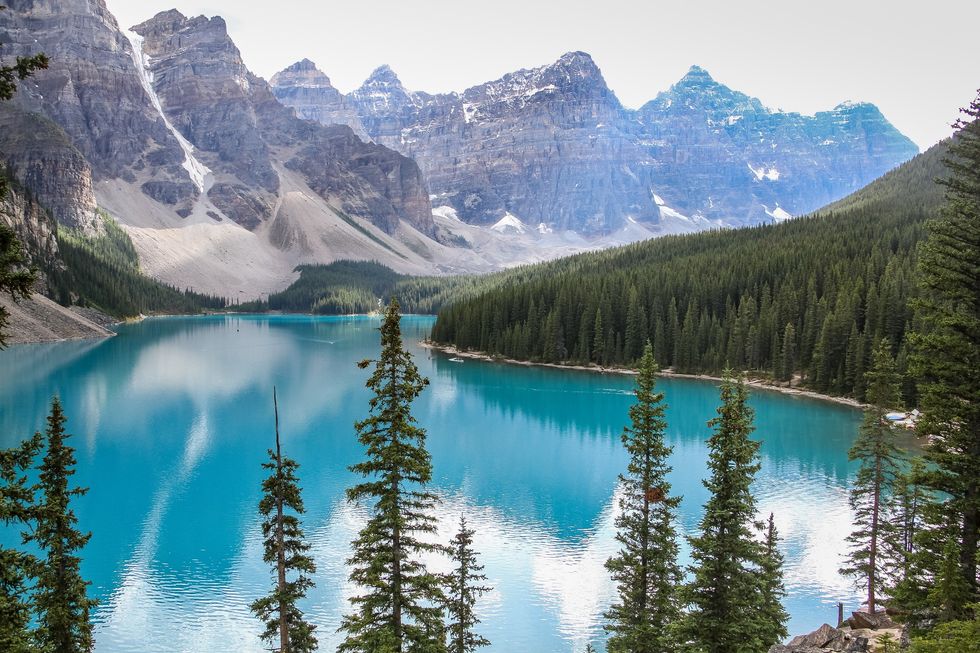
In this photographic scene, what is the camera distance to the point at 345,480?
49.2 m

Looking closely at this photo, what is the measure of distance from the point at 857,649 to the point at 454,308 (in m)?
126

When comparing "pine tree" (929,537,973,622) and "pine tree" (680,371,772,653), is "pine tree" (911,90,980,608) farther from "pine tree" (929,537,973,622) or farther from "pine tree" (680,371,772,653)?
"pine tree" (680,371,772,653)

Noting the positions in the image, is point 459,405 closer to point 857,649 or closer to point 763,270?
point 763,270

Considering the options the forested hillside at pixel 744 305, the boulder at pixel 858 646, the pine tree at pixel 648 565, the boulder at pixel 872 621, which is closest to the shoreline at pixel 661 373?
the forested hillside at pixel 744 305

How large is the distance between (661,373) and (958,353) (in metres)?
86.7

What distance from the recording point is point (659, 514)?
2144 cm

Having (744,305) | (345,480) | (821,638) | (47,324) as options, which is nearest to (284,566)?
(821,638)

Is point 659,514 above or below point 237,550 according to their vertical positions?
above

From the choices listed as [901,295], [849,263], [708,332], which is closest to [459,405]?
[708,332]

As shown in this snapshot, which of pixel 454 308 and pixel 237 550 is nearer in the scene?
pixel 237 550

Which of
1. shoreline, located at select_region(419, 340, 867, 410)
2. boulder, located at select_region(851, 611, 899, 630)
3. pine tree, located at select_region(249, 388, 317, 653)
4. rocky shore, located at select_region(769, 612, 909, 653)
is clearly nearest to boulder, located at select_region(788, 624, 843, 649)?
rocky shore, located at select_region(769, 612, 909, 653)

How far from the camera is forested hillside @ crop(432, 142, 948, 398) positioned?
8625 centimetres

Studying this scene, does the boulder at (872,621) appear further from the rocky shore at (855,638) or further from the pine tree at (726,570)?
the pine tree at (726,570)

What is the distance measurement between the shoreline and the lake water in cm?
275
